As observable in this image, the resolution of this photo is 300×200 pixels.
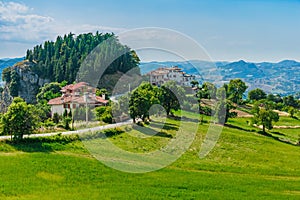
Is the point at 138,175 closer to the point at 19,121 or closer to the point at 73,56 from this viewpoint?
the point at 19,121

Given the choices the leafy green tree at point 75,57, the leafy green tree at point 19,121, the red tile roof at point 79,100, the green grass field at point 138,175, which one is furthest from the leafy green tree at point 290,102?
the leafy green tree at point 19,121

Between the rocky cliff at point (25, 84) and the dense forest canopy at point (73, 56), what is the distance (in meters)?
1.61

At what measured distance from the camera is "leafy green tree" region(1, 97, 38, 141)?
31.1 m

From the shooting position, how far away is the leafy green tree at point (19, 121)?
1224 inches

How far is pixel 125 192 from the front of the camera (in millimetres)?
22453

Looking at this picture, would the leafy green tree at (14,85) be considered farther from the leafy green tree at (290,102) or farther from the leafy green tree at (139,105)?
the leafy green tree at (290,102)

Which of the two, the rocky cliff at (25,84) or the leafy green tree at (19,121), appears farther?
the rocky cliff at (25,84)

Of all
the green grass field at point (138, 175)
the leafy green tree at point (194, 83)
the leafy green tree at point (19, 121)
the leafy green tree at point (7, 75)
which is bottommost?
the green grass field at point (138, 175)

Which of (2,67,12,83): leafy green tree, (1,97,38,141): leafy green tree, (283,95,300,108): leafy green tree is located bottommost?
(1,97,38,141): leafy green tree

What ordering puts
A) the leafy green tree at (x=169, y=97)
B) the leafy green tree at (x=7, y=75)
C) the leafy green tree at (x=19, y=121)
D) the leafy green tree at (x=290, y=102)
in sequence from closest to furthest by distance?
the leafy green tree at (x=19, y=121), the leafy green tree at (x=169, y=97), the leafy green tree at (x=7, y=75), the leafy green tree at (x=290, y=102)

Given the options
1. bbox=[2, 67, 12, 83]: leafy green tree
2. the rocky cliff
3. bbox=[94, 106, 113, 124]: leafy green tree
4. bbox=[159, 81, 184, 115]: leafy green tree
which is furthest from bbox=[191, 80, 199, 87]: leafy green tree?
bbox=[2, 67, 12, 83]: leafy green tree

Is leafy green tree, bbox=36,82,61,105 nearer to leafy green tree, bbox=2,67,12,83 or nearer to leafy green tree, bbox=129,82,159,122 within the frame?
leafy green tree, bbox=2,67,12,83

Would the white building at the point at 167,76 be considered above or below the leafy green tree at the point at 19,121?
above

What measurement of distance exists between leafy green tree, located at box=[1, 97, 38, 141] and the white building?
30822 mm
